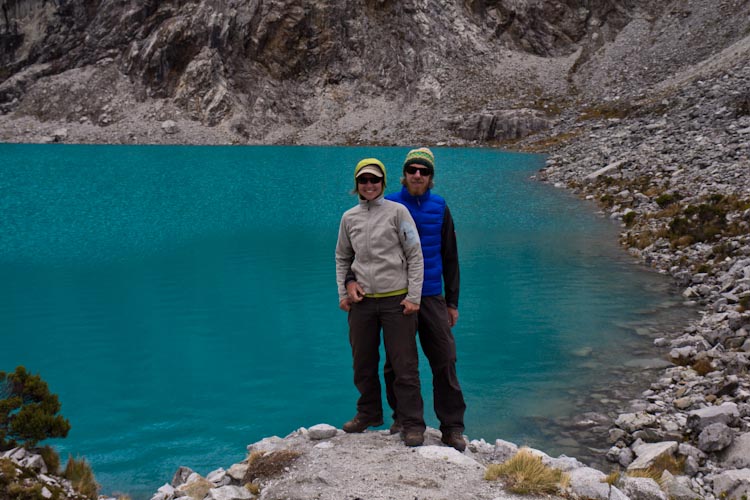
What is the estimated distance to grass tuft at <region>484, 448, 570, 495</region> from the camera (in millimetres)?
6125

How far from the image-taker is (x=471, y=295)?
1822 cm

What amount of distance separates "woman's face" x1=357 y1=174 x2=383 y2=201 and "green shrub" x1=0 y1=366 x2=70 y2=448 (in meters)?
5.69

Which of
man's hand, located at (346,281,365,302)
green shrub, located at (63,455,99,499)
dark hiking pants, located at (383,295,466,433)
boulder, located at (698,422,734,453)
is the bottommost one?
green shrub, located at (63,455,99,499)

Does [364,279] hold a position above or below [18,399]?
above

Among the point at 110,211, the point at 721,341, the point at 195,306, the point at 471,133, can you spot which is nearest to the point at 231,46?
the point at 471,133

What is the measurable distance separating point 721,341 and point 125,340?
1401cm

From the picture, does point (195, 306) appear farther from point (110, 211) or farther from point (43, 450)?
point (110, 211)

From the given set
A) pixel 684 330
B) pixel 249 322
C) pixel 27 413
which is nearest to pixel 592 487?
pixel 27 413

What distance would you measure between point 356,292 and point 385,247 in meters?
0.68

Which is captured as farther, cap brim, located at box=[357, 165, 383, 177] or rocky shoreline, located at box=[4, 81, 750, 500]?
rocky shoreline, located at box=[4, 81, 750, 500]

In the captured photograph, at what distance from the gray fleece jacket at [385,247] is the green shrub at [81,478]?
4.46 m

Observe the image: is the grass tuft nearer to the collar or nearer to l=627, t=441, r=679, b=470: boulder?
l=627, t=441, r=679, b=470: boulder

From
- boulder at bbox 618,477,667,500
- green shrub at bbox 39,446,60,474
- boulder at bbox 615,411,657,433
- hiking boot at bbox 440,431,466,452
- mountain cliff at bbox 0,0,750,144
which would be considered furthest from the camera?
mountain cliff at bbox 0,0,750,144

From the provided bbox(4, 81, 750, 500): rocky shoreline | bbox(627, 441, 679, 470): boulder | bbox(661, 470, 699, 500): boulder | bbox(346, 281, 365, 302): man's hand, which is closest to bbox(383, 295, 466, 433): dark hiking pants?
bbox(4, 81, 750, 500): rocky shoreline
